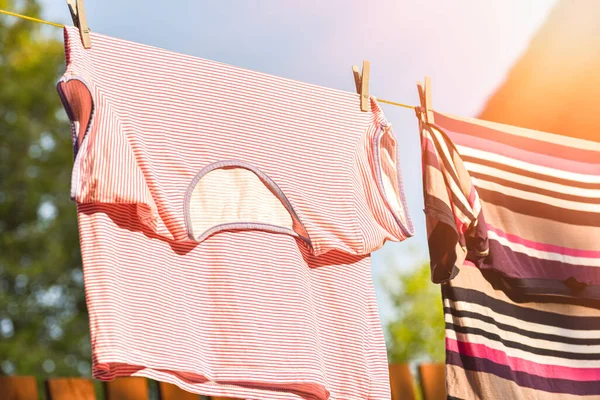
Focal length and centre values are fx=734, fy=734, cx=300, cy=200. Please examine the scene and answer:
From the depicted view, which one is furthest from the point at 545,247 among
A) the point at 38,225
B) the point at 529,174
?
the point at 38,225

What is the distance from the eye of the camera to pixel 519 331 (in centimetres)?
159

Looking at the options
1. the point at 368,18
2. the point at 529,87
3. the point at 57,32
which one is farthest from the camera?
the point at 57,32

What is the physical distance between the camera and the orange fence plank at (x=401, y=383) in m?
1.69

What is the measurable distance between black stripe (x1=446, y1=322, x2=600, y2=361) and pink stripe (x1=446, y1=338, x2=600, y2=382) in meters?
0.02

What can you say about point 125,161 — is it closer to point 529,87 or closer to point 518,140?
point 518,140

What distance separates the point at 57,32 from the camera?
7.01m

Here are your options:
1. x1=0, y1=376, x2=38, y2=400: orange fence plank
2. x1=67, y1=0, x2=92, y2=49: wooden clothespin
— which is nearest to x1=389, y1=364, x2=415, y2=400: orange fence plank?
x1=0, y1=376, x2=38, y2=400: orange fence plank

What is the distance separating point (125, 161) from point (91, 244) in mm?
151

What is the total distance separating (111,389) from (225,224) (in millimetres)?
416

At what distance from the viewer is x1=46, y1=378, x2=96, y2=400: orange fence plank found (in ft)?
4.49

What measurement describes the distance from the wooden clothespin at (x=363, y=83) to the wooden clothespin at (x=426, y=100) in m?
0.14

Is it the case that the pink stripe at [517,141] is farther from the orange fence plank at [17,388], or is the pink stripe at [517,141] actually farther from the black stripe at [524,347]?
the orange fence plank at [17,388]

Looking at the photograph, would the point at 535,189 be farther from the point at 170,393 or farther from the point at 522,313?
the point at 170,393

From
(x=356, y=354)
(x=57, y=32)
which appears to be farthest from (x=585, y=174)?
(x=57, y=32)
